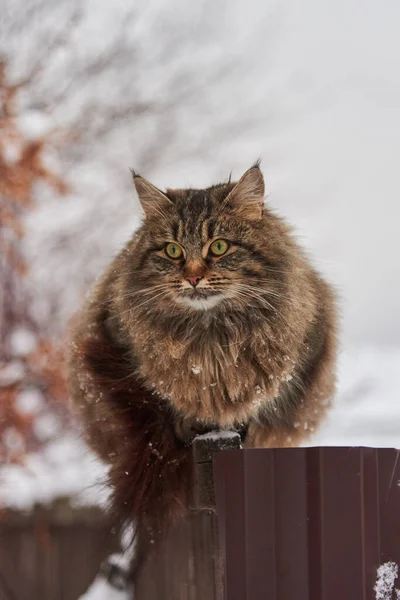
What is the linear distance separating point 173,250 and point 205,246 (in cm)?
8

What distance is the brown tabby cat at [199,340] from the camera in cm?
138

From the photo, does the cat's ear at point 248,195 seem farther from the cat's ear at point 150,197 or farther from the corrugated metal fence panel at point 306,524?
the corrugated metal fence panel at point 306,524

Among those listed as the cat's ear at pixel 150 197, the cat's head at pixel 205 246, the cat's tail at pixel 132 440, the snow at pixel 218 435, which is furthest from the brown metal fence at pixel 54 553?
the cat's ear at pixel 150 197

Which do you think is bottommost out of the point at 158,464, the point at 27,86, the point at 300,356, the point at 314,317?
the point at 158,464

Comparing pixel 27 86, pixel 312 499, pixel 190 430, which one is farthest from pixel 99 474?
pixel 27 86

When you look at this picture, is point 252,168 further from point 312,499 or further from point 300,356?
point 312,499

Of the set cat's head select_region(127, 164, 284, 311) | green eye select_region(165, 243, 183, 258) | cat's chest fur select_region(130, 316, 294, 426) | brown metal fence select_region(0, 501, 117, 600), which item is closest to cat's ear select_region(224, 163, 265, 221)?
cat's head select_region(127, 164, 284, 311)

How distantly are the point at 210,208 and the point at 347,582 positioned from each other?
0.77 meters

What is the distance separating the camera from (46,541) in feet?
6.32

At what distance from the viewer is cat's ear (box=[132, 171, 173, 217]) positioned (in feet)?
4.75

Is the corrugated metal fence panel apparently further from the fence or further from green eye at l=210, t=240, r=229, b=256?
green eye at l=210, t=240, r=229, b=256

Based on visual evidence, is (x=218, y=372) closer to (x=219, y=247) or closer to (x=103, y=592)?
(x=219, y=247)

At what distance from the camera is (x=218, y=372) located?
1478 millimetres

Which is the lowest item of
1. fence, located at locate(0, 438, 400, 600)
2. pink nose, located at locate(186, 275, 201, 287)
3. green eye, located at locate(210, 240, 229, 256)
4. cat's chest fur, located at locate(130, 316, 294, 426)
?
fence, located at locate(0, 438, 400, 600)
